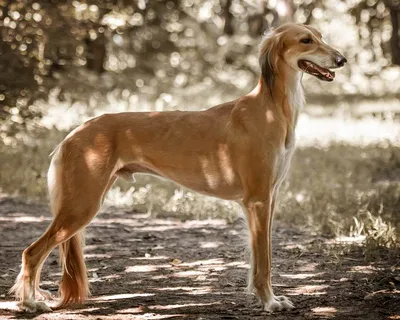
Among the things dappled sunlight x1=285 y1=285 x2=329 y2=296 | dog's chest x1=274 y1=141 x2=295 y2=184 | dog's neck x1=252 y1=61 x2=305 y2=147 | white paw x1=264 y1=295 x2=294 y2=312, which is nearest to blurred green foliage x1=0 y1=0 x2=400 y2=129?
dog's neck x1=252 y1=61 x2=305 y2=147

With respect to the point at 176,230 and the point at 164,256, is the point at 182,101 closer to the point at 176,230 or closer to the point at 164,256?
the point at 176,230

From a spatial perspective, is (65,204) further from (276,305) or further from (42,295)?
(276,305)

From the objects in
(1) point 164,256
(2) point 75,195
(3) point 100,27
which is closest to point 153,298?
(2) point 75,195

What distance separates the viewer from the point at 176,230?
811 centimetres

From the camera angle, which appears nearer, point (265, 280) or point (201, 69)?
point (265, 280)

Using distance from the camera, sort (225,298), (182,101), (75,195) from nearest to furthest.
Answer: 1. (75,195)
2. (225,298)
3. (182,101)

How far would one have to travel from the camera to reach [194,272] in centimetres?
642

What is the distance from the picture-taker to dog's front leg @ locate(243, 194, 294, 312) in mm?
5316

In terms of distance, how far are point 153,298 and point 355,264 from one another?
1881 millimetres

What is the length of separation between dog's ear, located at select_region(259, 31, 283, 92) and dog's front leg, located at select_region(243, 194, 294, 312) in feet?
2.57

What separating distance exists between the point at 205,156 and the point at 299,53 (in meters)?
0.93

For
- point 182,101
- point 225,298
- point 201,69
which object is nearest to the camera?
point 225,298

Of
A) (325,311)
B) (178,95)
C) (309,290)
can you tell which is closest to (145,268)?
(309,290)

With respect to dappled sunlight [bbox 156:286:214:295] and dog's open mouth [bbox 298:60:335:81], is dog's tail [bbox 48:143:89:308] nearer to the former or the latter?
dappled sunlight [bbox 156:286:214:295]
